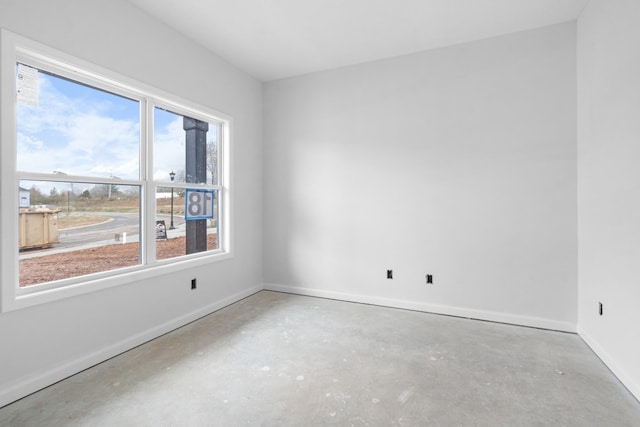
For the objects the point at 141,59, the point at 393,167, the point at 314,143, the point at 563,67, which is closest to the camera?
the point at 141,59

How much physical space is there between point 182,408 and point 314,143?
320cm

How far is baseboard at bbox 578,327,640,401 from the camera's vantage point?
1995 millimetres

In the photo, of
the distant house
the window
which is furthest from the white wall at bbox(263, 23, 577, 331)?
the distant house

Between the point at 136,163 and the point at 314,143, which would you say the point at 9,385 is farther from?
the point at 314,143

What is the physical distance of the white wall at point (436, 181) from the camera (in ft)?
9.95

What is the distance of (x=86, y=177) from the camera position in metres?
2.42

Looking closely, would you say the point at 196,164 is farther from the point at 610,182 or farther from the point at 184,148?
the point at 610,182

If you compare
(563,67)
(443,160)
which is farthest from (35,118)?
(563,67)

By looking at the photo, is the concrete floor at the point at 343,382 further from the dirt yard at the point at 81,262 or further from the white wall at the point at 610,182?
the dirt yard at the point at 81,262

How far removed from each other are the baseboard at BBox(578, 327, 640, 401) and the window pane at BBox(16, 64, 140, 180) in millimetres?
4050

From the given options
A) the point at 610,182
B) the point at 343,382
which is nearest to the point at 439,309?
the point at 343,382

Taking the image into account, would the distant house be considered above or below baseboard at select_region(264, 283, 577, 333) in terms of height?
above

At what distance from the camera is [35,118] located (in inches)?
85.1

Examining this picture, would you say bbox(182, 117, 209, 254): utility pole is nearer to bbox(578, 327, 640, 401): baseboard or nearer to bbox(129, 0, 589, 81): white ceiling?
bbox(129, 0, 589, 81): white ceiling
